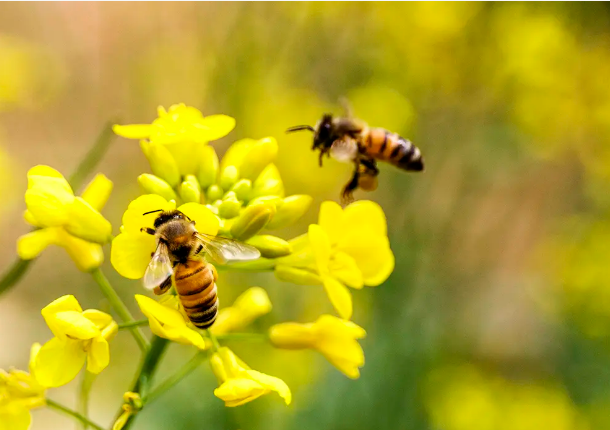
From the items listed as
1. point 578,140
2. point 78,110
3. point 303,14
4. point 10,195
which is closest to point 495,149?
point 578,140

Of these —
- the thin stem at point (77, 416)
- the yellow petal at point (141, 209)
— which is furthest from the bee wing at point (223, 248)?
the thin stem at point (77, 416)

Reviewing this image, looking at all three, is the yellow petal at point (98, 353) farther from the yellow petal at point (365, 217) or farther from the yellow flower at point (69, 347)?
the yellow petal at point (365, 217)

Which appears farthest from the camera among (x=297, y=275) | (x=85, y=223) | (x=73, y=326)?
(x=297, y=275)

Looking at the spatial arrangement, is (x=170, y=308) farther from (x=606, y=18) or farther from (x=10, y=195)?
(x=606, y=18)

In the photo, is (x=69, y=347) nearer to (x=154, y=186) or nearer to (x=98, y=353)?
(x=98, y=353)

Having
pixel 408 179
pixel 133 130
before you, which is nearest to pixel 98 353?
pixel 133 130
